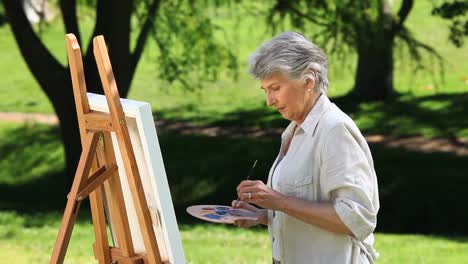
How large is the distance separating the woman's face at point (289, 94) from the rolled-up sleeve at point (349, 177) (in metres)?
0.16

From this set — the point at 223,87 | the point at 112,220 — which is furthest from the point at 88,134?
the point at 223,87

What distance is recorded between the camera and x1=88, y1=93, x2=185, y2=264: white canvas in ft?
12.0

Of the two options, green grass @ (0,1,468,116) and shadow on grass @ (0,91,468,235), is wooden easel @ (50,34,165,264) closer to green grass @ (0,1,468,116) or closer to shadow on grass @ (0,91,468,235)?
shadow on grass @ (0,91,468,235)

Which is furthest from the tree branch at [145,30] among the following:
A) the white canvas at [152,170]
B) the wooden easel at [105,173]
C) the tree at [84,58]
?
the white canvas at [152,170]

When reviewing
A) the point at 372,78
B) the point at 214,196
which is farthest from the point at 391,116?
the point at 214,196

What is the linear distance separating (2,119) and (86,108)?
614 inches

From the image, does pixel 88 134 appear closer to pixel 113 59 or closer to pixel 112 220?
pixel 112 220

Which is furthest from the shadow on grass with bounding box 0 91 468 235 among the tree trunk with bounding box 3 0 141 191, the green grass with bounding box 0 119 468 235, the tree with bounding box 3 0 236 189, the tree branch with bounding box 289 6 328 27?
the tree branch with bounding box 289 6 328 27

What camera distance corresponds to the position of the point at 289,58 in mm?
3439

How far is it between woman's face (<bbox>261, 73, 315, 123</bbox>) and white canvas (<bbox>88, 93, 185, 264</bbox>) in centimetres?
44

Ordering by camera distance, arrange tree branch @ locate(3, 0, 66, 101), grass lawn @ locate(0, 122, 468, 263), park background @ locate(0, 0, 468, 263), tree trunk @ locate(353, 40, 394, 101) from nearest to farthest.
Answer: grass lawn @ locate(0, 122, 468, 263)
park background @ locate(0, 0, 468, 263)
tree branch @ locate(3, 0, 66, 101)
tree trunk @ locate(353, 40, 394, 101)

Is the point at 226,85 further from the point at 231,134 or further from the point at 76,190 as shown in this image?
the point at 76,190

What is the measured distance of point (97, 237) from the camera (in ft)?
14.0

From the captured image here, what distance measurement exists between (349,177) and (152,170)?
724 millimetres
